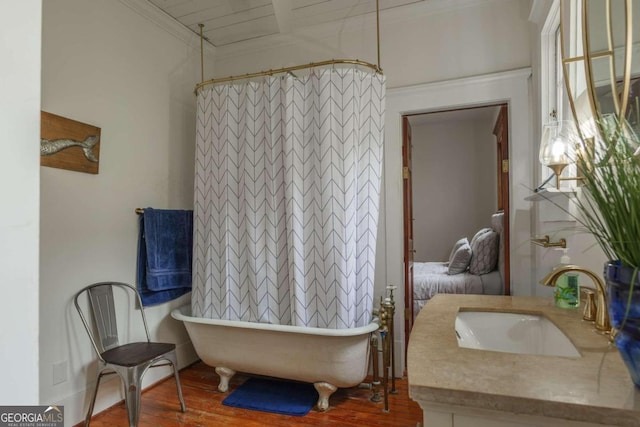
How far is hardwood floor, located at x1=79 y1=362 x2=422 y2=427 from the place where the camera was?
2066 mm

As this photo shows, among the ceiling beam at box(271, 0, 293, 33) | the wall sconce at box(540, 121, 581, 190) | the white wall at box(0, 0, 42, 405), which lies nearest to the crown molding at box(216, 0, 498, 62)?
the ceiling beam at box(271, 0, 293, 33)

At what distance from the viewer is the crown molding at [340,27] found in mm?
2543

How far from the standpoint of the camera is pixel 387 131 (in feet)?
8.75

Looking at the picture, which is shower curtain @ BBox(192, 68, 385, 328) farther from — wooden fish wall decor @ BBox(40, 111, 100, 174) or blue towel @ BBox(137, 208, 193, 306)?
wooden fish wall decor @ BBox(40, 111, 100, 174)

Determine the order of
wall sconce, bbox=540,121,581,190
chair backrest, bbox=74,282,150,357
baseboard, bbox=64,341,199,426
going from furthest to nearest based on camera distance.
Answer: chair backrest, bbox=74,282,150,357, baseboard, bbox=64,341,199,426, wall sconce, bbox=540,121,581,190

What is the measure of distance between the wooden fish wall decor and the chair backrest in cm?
73

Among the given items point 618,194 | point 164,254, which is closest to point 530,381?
point 618,194

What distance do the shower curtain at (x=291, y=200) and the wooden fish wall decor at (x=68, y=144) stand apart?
673mm

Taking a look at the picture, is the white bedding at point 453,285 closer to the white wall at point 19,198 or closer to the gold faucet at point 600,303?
the gold faucet at point 600,303

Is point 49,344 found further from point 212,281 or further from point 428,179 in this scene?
point 428,179

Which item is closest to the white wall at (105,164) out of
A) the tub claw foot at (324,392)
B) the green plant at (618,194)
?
the tub claw foot at (324,392)

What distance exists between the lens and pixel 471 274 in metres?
3.53

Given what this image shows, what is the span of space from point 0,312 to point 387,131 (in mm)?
2511

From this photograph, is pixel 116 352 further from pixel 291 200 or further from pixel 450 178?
pixel 450 178
